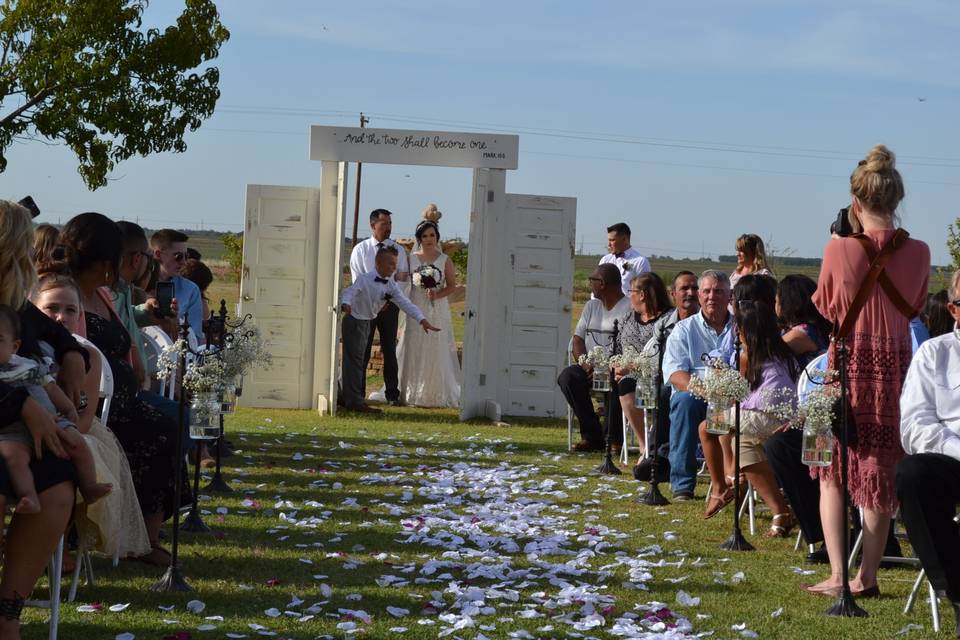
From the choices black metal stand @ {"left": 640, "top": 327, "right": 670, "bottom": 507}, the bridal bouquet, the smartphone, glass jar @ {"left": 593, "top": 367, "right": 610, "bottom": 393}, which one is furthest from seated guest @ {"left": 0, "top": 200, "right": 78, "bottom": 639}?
the bridal bouquet

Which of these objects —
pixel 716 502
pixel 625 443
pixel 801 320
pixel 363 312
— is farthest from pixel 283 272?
pixel 801 320

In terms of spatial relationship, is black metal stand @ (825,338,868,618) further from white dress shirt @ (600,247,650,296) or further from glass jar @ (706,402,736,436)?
white dress shirt @ (600,247,650,296)

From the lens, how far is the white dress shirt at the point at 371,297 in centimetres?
1466

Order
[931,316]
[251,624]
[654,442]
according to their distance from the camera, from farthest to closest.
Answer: [654,442] < [931,316] < [251,624]

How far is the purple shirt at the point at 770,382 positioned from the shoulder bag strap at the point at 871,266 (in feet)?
6.14

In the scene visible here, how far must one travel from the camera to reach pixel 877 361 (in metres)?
5.84

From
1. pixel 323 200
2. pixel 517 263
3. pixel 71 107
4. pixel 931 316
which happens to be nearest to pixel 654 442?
pixel 931 316

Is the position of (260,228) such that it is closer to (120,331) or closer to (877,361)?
(120,331)

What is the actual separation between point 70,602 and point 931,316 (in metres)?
5.34

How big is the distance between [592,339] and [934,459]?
6587 millimetres

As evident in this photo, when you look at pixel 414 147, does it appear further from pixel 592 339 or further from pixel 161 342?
pixel 161 342

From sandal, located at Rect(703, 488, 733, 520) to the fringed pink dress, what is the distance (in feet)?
8.08

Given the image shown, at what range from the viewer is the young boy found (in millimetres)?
14547

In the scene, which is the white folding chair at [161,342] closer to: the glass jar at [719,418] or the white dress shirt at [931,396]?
the glass jar at [719,418]
